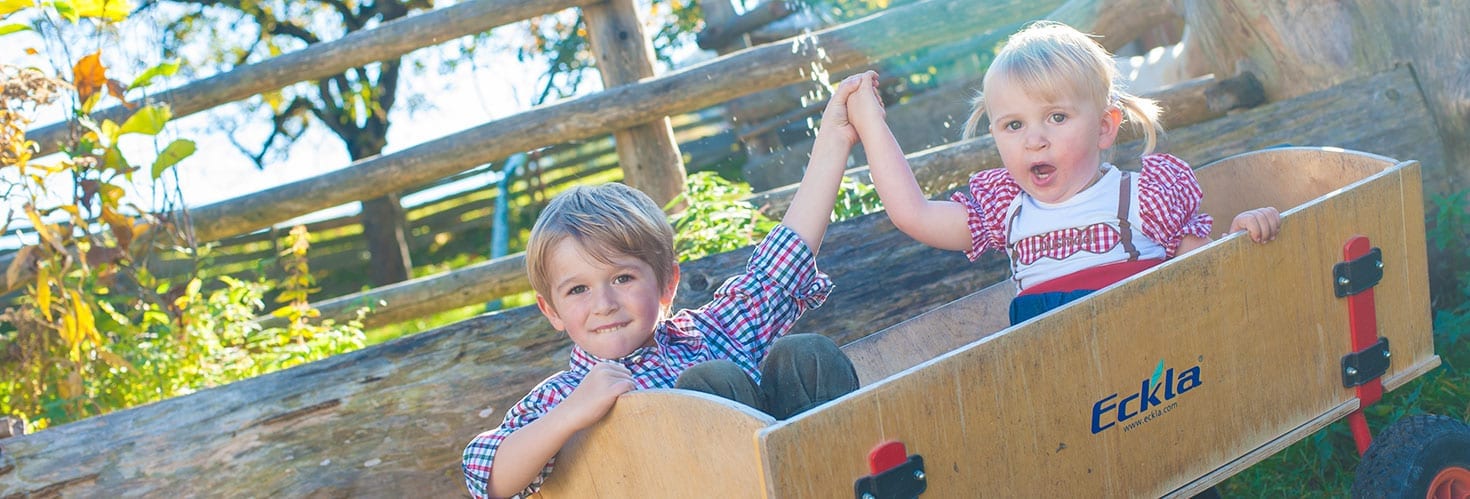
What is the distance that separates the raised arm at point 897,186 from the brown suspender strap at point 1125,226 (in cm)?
Result: 34

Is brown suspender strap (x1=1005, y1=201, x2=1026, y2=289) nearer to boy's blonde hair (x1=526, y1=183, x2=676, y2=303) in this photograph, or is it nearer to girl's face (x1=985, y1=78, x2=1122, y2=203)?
girl's face (x1=985, y1=78, x2=1122, y2=203)

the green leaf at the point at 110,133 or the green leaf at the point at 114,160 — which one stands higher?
the green leaf at the point at 110,133

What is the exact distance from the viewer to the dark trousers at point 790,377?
7.02ft

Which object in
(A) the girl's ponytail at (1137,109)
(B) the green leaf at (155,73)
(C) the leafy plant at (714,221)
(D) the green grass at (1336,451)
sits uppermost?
(B) the green leaf at (155,73)

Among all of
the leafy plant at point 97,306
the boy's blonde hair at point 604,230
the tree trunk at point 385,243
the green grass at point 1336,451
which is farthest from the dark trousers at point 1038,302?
the tree trunk at point 385,243

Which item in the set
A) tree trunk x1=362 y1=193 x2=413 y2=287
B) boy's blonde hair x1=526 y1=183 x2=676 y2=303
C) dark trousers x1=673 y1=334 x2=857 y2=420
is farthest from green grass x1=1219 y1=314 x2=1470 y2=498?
tree trunk x1=362 y1=193 x2=413 y2=287

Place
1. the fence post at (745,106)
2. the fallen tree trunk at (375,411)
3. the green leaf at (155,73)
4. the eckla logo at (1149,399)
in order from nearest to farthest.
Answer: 1. the eckla logo at (1149,399)
2. the fallen tree trunk at (375,411)
3. the green leaf at (155,73)
4. the fence post at (745,106)

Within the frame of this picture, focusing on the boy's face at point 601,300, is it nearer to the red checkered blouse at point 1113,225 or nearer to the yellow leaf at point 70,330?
the red checkered blouse at point 1113,225

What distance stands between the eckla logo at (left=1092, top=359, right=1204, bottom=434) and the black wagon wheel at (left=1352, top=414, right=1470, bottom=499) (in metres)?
0.54

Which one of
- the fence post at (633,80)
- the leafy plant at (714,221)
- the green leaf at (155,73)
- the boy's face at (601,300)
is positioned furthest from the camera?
the fence post at (633,80)

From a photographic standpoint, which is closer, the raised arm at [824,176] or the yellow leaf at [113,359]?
the raised arm at [824,176]

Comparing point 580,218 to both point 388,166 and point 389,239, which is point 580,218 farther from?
point 389,239

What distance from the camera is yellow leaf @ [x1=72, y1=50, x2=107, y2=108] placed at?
4.59 m

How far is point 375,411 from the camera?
10.8 feet
